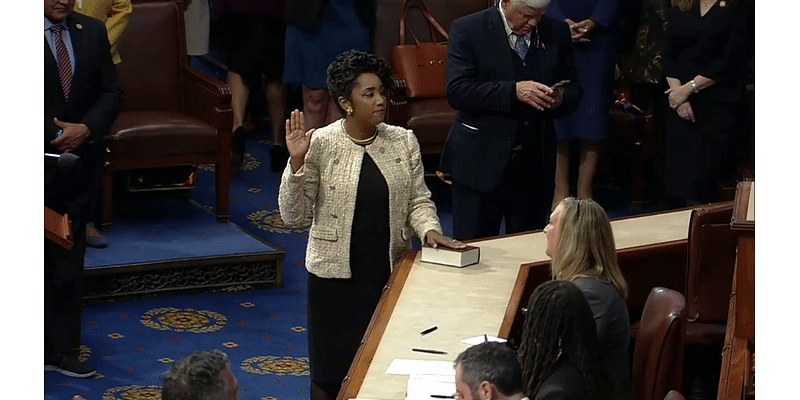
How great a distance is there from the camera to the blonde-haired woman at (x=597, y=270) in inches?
168

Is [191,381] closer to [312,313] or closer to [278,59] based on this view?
[312,313]

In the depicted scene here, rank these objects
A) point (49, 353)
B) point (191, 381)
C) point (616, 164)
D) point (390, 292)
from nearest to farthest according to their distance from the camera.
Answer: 1. point (191, 381)
2. point (390, 292)
3. point (49, 353)
4. point (616, 164)

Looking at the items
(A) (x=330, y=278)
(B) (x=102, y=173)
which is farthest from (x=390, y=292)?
(B) (x=102, y=173)

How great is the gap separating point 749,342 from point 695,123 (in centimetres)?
329

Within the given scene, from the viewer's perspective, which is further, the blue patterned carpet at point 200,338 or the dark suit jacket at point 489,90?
the dark suit jacket at point 489,90

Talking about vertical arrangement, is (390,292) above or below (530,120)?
below

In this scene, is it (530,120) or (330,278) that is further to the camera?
(530,120)

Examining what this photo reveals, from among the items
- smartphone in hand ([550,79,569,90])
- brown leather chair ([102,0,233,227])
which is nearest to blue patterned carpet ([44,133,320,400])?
brown leather chair ([102,0,233,227])

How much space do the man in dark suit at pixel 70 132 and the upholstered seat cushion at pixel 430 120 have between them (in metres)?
2.03

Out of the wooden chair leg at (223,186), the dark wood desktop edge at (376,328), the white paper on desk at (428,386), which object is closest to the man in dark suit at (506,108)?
the dark wood desktop edge at (376,328)

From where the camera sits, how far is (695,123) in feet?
25.1

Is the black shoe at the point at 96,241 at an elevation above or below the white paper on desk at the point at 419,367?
above

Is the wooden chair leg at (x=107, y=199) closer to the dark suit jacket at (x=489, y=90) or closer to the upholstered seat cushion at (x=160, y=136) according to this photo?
the upholstered seat cushion at (x=160, y=136)

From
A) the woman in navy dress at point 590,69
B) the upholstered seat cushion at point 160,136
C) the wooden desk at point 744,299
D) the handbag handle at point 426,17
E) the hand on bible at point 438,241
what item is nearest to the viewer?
the wooden desk at point 744,299
